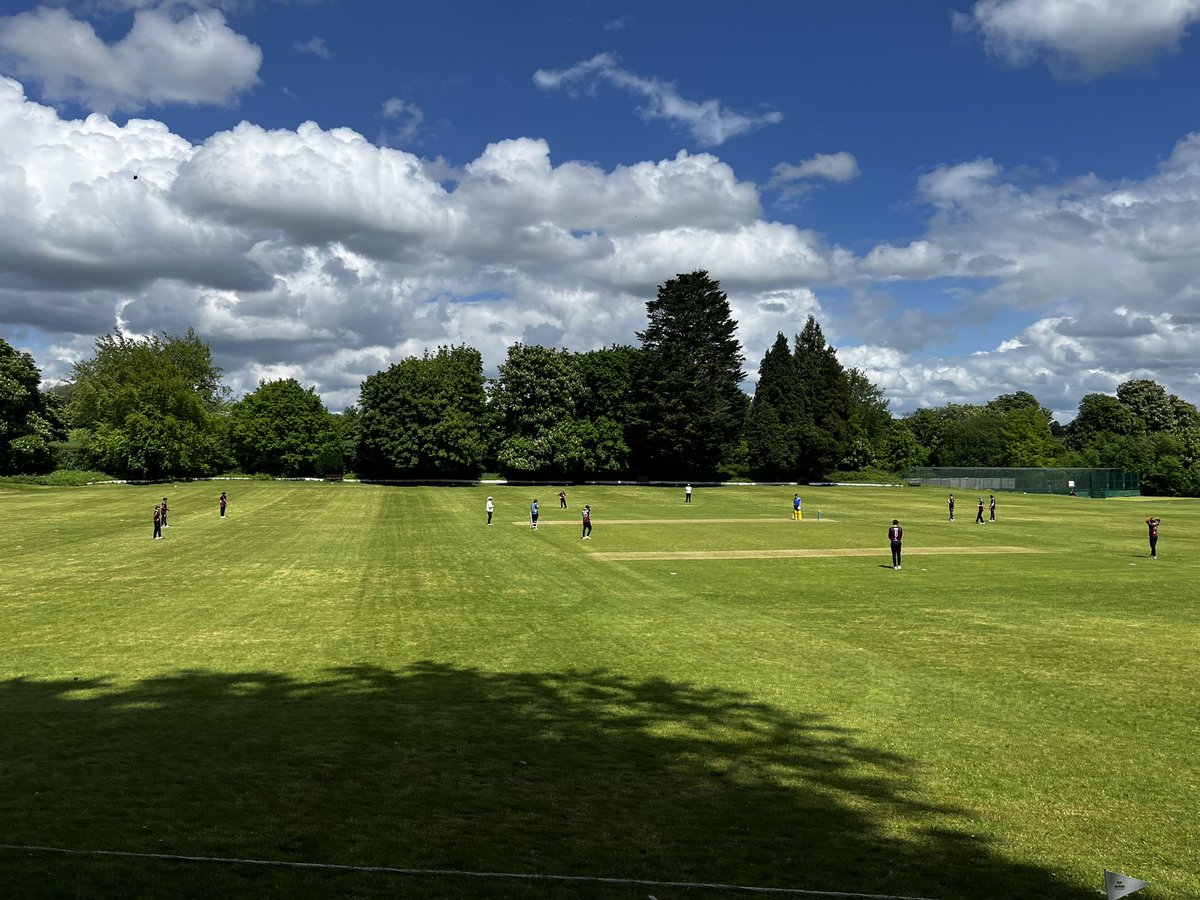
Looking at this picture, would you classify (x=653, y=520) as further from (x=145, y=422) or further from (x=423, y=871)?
(x=145, y=422)

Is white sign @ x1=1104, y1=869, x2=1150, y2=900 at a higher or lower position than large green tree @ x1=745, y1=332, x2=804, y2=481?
lower

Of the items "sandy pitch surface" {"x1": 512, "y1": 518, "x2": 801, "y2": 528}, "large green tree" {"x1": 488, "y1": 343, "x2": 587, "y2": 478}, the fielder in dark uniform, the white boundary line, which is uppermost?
"large green tree" {"x1": 488, "y1": 343, "x2": 587, "y2": 478}

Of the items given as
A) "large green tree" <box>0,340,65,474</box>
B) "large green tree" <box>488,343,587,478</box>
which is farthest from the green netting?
"large green tree" <box>0,340,65,474</box>

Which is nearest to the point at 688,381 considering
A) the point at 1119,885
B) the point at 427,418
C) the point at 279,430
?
the point at 427,418

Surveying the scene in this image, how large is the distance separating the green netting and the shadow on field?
88.3 metres

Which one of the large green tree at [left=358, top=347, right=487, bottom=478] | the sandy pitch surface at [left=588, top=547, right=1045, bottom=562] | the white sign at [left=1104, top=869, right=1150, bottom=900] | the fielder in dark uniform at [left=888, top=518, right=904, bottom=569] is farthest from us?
the large green tree at [left=358, top=347, right=487, bottom=478]

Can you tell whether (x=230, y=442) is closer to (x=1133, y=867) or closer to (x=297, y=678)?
(x=297, y=678)

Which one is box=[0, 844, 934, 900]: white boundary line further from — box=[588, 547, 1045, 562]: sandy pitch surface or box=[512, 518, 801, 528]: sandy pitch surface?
box=[512, 518, 801, 528]: sandy pitch surface

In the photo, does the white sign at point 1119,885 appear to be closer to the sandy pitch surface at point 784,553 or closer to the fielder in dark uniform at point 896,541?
the fielder in dark uniform at point 896,541

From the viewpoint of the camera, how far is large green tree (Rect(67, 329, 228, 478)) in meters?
86.1

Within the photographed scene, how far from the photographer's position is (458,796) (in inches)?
352

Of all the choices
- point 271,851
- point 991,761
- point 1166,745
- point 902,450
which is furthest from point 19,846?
point 902,450

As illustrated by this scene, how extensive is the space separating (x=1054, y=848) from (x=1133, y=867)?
0.65m

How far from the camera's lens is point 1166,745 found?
11.4m
